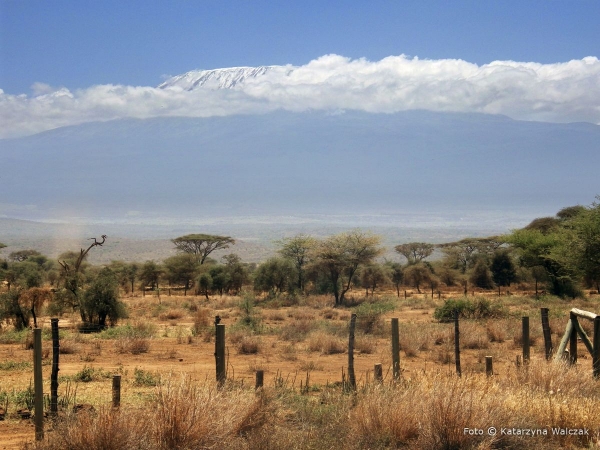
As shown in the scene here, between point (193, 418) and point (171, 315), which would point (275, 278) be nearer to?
point (171, 315)

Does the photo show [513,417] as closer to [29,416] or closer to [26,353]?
[29,416]

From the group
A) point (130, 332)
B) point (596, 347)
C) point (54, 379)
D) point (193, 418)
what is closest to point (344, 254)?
point (130, 332)

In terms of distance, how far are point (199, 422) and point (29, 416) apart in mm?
3626

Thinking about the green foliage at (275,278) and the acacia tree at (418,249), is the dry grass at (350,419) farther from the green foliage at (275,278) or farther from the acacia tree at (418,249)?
the acacia tree at (418,249)

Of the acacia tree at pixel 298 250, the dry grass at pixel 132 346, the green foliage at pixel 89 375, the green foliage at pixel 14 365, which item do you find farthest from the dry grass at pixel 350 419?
the acacia tree at pixel 298 250

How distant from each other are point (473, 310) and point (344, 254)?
16819 millimetres

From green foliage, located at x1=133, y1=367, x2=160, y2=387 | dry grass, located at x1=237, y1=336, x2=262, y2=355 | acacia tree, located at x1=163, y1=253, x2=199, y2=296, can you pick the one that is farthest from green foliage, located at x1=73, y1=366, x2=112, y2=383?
acacia tree, located at x1=163, y1=253, x2=199, y2=296

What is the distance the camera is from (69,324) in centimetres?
2538

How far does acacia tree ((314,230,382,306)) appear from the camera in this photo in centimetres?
4281

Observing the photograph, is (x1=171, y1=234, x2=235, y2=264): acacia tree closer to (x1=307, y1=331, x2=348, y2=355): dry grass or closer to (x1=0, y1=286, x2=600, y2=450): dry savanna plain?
(x1=307, y1=331, x2=348, y2=355): dry grass

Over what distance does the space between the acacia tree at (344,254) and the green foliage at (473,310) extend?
47.8ft

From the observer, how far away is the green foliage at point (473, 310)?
26.8 metres

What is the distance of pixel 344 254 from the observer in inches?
1715

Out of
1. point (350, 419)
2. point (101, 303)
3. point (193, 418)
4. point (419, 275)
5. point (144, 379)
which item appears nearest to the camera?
point (193, 418)
